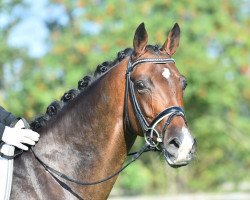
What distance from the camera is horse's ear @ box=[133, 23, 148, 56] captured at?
574 cm

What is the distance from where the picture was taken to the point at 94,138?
579 centimetres

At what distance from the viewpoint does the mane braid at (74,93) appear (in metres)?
6.01

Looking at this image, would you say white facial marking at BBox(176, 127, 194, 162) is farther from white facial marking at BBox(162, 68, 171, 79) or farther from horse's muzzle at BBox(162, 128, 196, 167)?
white facial marking at BBox(162, 68, 171, 79)

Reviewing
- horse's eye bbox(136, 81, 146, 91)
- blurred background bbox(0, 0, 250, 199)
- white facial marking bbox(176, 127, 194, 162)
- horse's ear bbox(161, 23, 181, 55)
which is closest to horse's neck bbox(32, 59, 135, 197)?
horse's eye bbox(136, 81, 146, 91)

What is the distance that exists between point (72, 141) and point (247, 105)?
2024cm

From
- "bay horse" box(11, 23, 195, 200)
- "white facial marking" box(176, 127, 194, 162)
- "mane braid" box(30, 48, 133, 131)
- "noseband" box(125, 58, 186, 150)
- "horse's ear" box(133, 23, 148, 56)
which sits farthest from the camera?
"mane braid" box(30, 48, 133, 131)

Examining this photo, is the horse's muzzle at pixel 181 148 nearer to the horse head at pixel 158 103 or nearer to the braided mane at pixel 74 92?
the horse head at pixel 158 103

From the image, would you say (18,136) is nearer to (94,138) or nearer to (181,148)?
(94,138)

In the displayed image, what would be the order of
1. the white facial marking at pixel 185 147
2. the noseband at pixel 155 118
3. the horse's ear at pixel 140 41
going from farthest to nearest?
the horse's ear at pixel 140 41
the noseband at pixel 155 118
the white facial marking at pixel 185 147

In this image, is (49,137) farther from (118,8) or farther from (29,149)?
(118,8)

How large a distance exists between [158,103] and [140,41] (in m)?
0.70

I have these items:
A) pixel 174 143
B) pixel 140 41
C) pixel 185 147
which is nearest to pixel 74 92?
pixel 140 41

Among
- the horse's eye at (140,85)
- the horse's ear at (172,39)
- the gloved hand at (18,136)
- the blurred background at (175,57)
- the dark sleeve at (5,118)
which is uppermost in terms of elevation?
the horse's ear at (172,39)

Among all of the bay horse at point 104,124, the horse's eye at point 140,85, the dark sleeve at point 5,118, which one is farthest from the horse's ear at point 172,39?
the dark sleeve at point 5,118
